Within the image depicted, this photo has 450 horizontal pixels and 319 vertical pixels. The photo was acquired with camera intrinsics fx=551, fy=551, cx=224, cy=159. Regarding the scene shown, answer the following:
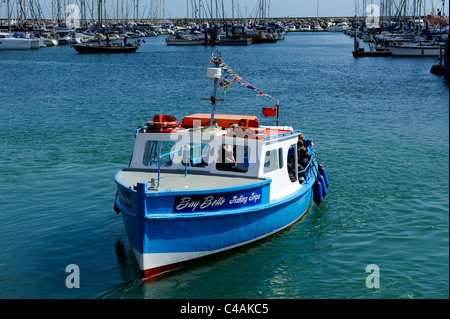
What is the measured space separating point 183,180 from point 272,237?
3513 mm

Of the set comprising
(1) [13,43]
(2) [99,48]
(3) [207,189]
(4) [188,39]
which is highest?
(4) [188,39]

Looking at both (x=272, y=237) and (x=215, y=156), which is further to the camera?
(x=272, y=237)

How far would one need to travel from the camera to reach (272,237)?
54.4 feet

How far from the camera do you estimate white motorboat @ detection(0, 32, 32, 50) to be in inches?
4424

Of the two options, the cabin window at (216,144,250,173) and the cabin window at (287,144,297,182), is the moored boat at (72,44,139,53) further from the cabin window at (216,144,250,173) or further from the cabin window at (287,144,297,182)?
the cabin window at (216,144,250,173)

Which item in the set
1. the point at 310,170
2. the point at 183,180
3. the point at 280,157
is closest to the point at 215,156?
the point at 183,180

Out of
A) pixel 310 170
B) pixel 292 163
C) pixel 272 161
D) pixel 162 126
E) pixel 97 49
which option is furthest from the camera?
pixel 97 49

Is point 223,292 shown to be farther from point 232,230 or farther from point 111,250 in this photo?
point 111,250

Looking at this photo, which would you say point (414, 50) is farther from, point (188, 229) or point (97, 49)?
point (188, 229)

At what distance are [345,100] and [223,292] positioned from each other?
35.9m

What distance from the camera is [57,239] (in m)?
16.8

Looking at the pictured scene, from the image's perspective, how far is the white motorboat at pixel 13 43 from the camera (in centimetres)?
11238

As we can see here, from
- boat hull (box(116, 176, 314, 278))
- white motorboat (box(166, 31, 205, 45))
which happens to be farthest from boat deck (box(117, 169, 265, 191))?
white motorboat (box(166, 31, 205, 45))

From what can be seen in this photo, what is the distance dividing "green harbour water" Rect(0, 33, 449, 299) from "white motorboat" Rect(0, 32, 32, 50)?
68.0 meters
